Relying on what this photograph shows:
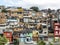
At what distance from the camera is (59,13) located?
72.0 feet

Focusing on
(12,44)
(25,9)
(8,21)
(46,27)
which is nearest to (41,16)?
(25,9)

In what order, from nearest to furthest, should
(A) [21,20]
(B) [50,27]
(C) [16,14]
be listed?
(B) [50,27], (A) [21,20], (C) [16,14]

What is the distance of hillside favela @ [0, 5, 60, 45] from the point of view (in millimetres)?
14109

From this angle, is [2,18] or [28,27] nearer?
[28,27]

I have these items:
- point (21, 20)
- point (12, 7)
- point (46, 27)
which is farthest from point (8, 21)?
point (12, 7)

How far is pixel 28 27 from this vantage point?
18156 mm

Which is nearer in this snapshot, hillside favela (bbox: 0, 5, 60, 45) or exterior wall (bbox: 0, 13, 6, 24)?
hillside favela (bbox: 0, 5, 60, 45)

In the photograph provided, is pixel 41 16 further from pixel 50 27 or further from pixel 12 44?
pixel 12 44

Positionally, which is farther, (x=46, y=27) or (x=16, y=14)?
Result: (x=16, y=14)

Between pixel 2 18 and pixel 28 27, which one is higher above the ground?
pixel 2 18

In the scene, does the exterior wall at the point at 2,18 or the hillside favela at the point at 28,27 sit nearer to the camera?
the hillside favela at the point at 28,27

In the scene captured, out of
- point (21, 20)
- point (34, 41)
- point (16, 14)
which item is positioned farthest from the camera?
point (16, 14)

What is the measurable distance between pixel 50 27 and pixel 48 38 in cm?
231

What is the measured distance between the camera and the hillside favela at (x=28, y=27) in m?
14.1
